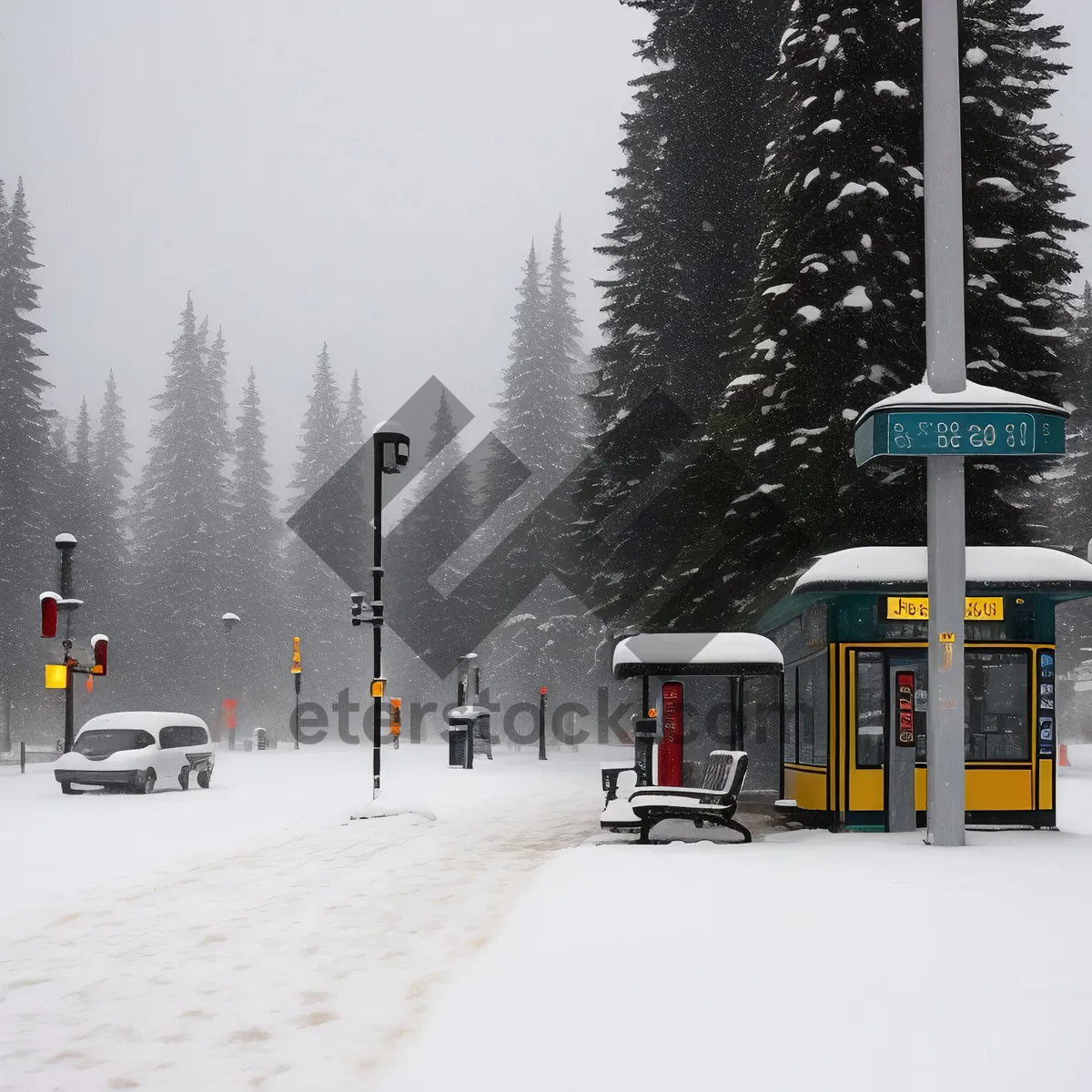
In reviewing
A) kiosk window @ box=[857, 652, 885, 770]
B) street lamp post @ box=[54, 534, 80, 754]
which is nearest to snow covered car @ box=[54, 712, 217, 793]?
street lamp post @ box=[54, 534, 80, 754]

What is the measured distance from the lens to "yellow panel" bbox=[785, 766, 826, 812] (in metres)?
15.9

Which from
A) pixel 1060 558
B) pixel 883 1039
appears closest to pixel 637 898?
pixel 883 1039

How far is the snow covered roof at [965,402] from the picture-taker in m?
13.5

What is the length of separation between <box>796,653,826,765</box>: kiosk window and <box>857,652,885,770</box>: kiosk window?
53 cm

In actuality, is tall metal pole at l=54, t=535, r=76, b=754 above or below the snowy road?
above

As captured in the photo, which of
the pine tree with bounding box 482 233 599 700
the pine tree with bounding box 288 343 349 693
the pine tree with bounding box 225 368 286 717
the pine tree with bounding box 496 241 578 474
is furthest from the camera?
the pine tree with bounding box 288 343 349 693

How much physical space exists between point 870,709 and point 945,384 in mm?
4194

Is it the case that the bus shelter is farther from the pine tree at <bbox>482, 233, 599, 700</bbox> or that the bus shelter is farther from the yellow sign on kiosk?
the pine tree at <bbox>482, 233, 599, 700</bbox>

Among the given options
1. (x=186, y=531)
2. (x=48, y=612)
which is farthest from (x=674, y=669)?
(x=186, y=531)

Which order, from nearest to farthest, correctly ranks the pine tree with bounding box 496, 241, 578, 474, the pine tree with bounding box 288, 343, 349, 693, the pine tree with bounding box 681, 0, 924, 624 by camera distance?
the pine tree with bounding box 681, 0, 924, 624
the pine tree with bounding box 496, 241, 578, 474
the pine tree with bounding box 288, 343, 349, 693

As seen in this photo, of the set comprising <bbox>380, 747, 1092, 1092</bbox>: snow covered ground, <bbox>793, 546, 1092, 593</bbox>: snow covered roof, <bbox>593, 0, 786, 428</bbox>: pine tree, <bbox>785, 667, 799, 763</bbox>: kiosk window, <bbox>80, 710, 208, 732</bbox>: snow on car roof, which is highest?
<bbox>593, 0, 786, 428</bbox>: pine tree

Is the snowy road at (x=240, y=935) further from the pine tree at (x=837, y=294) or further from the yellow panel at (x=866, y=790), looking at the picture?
the pine tree at (x=837, y=294)

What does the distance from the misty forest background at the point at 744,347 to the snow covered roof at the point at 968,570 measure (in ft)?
19.7

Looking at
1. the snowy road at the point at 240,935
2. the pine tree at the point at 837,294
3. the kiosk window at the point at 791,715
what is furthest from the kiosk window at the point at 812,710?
the pine tree at the point at 837,294
